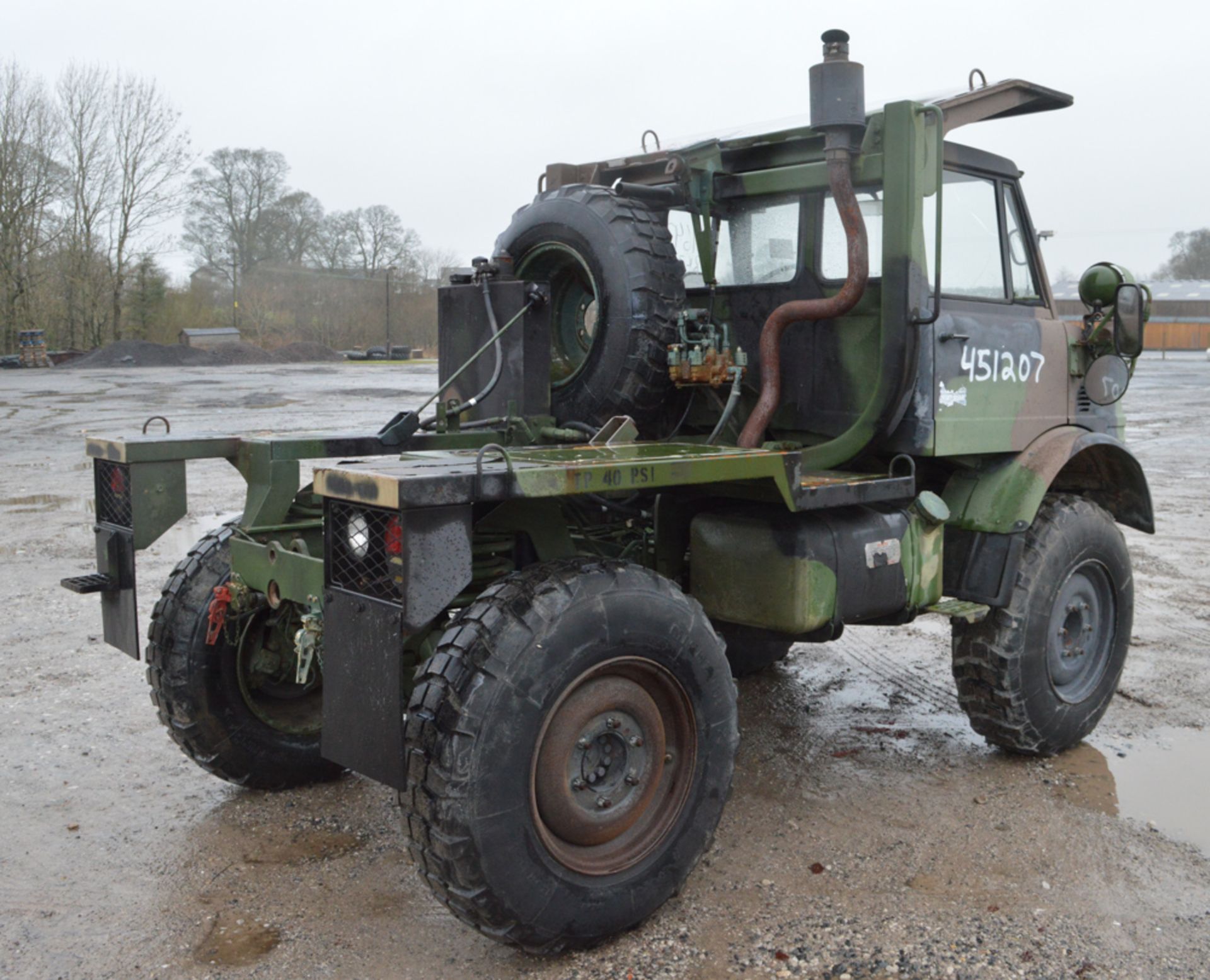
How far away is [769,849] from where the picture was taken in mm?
4086

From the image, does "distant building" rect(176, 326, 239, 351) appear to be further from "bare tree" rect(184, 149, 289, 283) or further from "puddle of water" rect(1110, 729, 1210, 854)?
"puddle of water" rect(1110, 729, 1210, 854)

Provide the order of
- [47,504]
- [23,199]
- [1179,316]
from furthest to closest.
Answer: [1179,316]
[23,199]
[47,504]

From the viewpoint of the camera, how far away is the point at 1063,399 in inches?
202

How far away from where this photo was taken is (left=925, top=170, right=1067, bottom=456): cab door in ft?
14.9

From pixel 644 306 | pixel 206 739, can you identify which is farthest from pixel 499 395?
pixel 206 739

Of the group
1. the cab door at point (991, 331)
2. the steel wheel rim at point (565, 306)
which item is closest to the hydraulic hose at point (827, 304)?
the cab door at point (991, 331)

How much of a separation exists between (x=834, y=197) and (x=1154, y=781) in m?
2.65

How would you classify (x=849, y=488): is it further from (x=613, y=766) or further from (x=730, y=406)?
(x=613, y=766)

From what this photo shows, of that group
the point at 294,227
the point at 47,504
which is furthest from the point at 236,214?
the point at 47,504

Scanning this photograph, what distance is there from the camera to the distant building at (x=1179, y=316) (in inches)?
2322

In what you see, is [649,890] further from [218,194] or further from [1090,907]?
[218,194]

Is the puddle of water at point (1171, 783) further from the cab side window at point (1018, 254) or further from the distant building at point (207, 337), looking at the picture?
the distant building at point (207, 337)

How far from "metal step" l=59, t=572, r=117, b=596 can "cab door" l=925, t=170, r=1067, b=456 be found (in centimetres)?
301

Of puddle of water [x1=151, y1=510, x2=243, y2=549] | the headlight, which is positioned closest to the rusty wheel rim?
the headlight
